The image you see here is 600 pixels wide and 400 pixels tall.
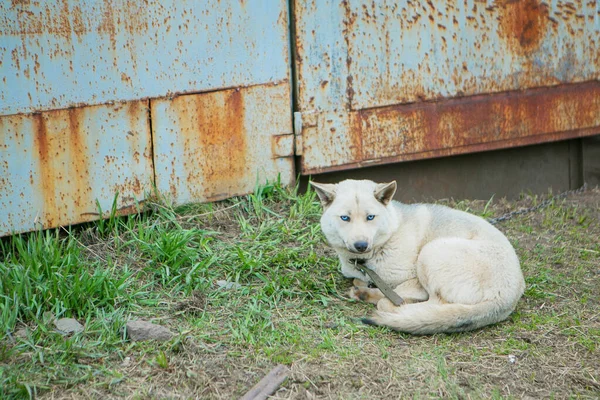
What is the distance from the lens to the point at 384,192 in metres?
4.51

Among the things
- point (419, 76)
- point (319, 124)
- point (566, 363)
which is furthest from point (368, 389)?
point (419, 76)

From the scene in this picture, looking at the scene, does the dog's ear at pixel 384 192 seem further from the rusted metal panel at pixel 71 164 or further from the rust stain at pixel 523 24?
the rust stain at pixel 523 24

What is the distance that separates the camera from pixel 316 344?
4.04 m

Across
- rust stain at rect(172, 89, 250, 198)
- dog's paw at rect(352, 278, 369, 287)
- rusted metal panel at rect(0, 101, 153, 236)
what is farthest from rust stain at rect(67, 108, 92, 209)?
dog's paw at rect(352, 278, 369, 287)

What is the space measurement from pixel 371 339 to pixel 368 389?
1.74ft

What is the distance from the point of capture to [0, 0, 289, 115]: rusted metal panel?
15.3ft

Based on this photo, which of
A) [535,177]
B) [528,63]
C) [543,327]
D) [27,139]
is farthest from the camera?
[535,177]

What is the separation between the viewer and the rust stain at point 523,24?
249 inches

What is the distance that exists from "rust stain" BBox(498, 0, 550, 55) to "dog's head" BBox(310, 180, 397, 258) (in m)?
2.60

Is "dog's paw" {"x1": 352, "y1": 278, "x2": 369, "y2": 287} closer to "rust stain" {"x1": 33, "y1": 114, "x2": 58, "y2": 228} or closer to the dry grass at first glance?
the dry grass

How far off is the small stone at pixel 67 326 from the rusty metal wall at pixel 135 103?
1098 millimetres

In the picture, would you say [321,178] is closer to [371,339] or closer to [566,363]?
[371,339]

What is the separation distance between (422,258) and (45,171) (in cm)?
257

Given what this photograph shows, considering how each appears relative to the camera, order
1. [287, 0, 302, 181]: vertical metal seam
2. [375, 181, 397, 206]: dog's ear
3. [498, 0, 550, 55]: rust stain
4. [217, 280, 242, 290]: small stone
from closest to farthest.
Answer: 1. [375, 181, 397, 206]: dog's ear
2. [217, 280, 242, 290]: small stone
3. [287, 0, 302, 181]: vertical metal seam
4. [498, 0, 550, 55]: rust stain
